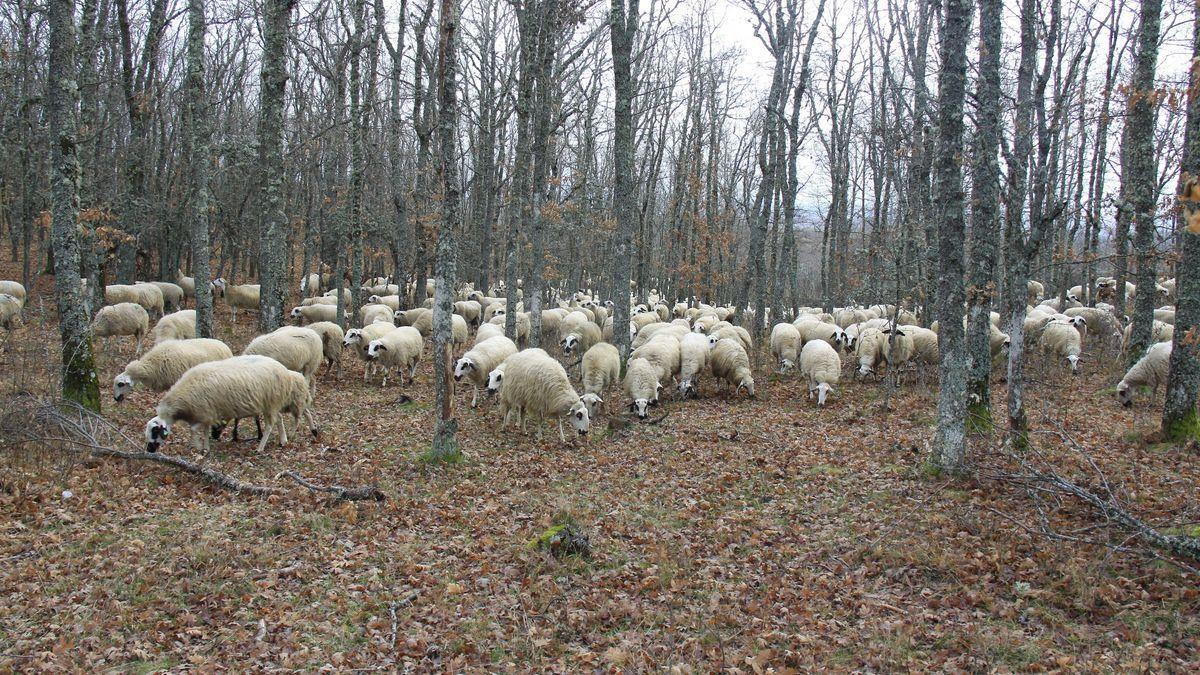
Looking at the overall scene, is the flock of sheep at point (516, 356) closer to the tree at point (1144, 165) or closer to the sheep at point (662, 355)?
the sheep at point (662, 355)

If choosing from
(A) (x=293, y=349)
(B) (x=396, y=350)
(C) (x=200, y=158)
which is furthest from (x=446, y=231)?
(C) (x=200, y=158)

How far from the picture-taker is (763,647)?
5172mm

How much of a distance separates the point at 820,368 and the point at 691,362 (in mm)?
2917

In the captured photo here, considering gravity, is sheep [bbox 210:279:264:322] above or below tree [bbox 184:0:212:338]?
below

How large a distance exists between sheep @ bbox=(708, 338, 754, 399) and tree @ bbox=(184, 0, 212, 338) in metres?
11.5

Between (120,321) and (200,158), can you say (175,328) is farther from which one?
(200,158)

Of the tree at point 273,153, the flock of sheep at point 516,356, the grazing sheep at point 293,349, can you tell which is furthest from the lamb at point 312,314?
the grazing sheep at point 293,349

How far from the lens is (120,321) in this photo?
16.9 metres

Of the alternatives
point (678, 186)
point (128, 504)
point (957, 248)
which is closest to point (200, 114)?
point (128, 504)

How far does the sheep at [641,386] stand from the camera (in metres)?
13.4

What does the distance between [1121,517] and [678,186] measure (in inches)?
1284

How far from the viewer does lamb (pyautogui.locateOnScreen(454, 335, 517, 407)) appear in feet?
45.6

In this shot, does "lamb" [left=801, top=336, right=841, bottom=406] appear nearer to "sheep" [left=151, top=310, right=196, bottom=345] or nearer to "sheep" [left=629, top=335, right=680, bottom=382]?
"sheep" [left=629, top=335, right=680, bottom=382]

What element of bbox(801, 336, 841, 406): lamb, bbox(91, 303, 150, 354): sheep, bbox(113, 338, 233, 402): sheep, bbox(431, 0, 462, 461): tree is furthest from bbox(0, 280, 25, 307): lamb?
bbox(801, 336, 841, 406): lamb
